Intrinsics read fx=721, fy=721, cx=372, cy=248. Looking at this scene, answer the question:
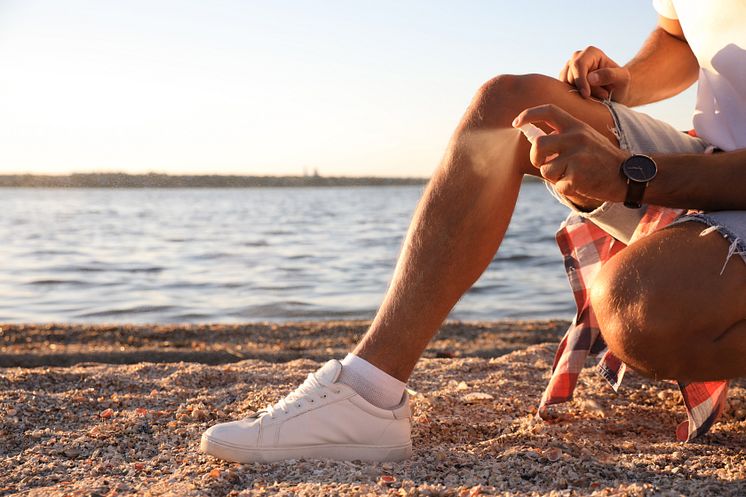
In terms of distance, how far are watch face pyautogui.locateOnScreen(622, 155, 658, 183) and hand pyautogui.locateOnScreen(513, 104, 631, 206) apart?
17mm

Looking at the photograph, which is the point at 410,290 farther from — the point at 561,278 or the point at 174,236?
the point at 174,236

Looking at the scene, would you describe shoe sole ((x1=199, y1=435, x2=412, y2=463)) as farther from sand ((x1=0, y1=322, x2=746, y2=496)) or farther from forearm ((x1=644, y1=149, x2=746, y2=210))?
forearm ((x1=644, y1=149, x2=746, y2=210))

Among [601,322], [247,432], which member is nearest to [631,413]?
[601,322]

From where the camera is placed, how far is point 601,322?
163 centimetres

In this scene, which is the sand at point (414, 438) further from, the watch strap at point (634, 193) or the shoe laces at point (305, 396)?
the watch strap at point (634, 193)

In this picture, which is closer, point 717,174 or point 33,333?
point 717,174

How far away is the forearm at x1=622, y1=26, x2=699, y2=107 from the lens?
7.54ft

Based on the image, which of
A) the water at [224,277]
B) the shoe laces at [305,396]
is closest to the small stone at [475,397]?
the shoe laces at [305,396]

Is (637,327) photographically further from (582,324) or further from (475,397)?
(475,397)

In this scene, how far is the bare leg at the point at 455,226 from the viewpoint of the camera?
176cm

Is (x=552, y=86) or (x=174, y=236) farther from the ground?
(x=552, y=86)

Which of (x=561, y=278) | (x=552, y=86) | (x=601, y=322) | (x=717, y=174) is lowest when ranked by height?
(x=561, y=278)

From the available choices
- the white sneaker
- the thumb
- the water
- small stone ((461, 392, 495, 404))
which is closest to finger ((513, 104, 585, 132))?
the thumb

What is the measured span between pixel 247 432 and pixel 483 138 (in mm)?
930
